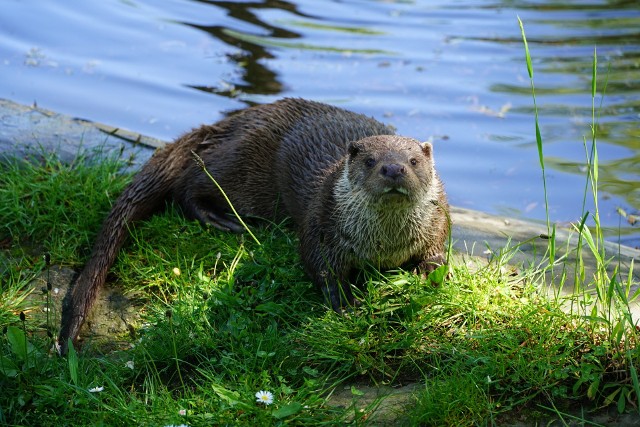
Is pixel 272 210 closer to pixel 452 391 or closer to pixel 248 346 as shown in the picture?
pixel 248 346

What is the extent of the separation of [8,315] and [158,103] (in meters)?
2.88

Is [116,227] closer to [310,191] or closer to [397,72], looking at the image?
[310,191]

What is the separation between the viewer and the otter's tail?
3.00 meters

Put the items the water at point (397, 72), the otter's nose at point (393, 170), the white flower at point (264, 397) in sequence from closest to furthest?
the white flower at point (264, 397) < the otter's nose at point (393, 170) < the water at point (397, 72)

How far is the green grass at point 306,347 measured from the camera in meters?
2.35

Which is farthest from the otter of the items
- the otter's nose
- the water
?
the water

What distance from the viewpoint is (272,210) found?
3.66m

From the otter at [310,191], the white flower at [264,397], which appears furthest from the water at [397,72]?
the white flower at [264,397]

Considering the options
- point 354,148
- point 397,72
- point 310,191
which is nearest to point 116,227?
point 310,191

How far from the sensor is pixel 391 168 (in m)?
2.73

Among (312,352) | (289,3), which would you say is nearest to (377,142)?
(312,352)

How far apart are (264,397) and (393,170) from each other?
2.68 feet

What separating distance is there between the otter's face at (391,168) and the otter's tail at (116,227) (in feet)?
3.16

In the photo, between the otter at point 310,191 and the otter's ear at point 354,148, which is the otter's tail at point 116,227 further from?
the otter's ear at point 354,148
